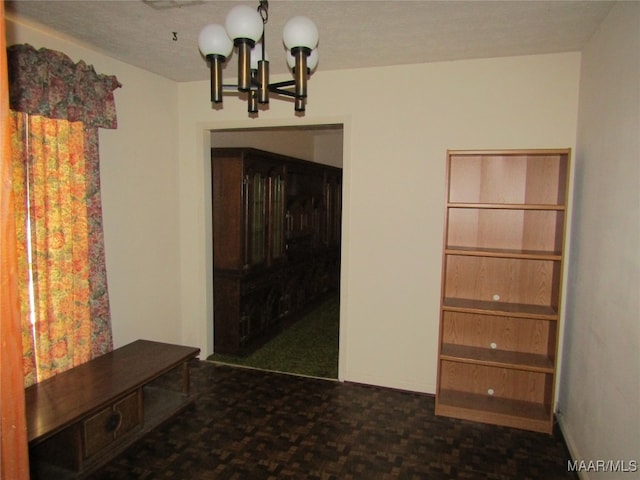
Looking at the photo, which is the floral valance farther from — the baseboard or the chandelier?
the baseboard

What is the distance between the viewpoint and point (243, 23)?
1.56 m

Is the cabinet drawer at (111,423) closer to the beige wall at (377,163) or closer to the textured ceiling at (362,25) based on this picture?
the beige wall at (377,163)

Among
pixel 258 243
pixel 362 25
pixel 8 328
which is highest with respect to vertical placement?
pixel 362 25

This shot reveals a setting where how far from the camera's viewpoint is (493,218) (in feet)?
9.85

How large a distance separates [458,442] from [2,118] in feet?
9.06

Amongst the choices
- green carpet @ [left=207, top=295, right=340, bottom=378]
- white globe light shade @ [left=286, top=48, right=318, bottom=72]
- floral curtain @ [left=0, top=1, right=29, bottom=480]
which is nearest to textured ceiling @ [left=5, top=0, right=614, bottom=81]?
white globe light shade @ [left=286, top=48, right=318, bottom=72]

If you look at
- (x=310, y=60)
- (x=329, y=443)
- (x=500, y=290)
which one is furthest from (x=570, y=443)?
(x=310, y=60)

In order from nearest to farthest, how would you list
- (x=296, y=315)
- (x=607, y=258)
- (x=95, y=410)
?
1. (x=607, y=258)
2. (x=95, y=410)
3. (x=296, y=315)

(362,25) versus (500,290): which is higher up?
(362,25)

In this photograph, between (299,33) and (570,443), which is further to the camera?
(570,443)

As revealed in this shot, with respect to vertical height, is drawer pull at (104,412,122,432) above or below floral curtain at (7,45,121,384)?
below

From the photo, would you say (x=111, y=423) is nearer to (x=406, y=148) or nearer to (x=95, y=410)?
(x=95, y=410)

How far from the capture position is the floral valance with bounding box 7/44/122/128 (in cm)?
232

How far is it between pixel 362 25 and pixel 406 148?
1.00m
